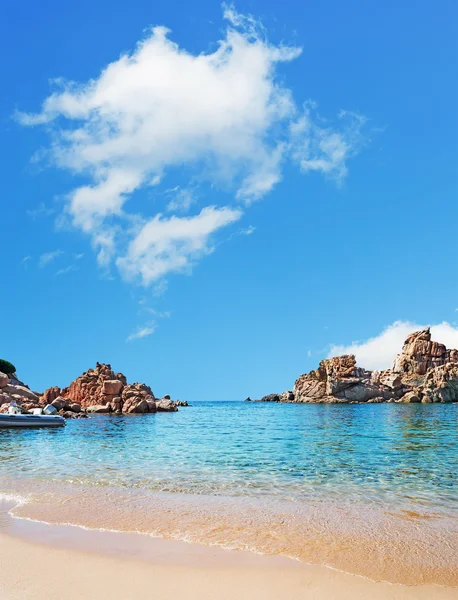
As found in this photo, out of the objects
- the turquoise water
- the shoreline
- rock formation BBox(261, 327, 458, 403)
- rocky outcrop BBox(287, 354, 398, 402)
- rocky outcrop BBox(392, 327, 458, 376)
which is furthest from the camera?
rocky outcrop BBox(392, 327, 458, 376)

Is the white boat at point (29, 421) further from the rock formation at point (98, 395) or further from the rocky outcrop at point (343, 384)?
the rocky outcrop at point (343, 384)

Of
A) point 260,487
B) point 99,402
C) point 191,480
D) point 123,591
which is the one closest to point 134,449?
point 191,480

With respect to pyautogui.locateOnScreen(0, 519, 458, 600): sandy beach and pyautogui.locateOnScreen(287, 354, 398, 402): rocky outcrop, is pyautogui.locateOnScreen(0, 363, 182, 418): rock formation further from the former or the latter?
pyautogui.locateOnScreen(287, 354, 398, 402): rocky outcrop

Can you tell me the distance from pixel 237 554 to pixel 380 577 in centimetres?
243

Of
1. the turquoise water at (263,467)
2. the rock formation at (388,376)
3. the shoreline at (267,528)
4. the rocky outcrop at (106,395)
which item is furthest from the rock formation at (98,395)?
the rock formation at (388,376)

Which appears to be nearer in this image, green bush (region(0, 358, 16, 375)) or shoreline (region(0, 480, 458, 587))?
shoreline (region(0, 480, 458, 587))

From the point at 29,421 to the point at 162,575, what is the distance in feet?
130

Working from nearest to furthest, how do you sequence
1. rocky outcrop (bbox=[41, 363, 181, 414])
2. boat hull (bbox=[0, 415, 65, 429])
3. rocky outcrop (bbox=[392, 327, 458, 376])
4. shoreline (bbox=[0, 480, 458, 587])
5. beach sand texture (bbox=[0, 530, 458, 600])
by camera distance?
beach sand texture (bbox=[0, 530, 458, 600]), shoreline (bbox=[0, 480, 458, 587]), boat hull (bbox=[0, 415, 65, 429]), rocky outcrop (bbox=[41, 363, 181, 414]), rocky outcrop (bbox=[392, 327, 458, 376])

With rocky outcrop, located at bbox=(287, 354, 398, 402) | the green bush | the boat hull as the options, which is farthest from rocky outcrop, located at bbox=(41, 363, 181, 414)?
rocky outcrop, located at bbox=(287, 354, 398, 402)

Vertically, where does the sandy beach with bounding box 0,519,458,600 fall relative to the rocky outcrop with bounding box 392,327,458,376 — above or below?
below

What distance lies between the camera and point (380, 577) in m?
7.16

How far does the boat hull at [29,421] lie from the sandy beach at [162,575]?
1384 inches

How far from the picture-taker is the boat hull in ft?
131

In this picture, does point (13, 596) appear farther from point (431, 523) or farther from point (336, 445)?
point (336, 445)
